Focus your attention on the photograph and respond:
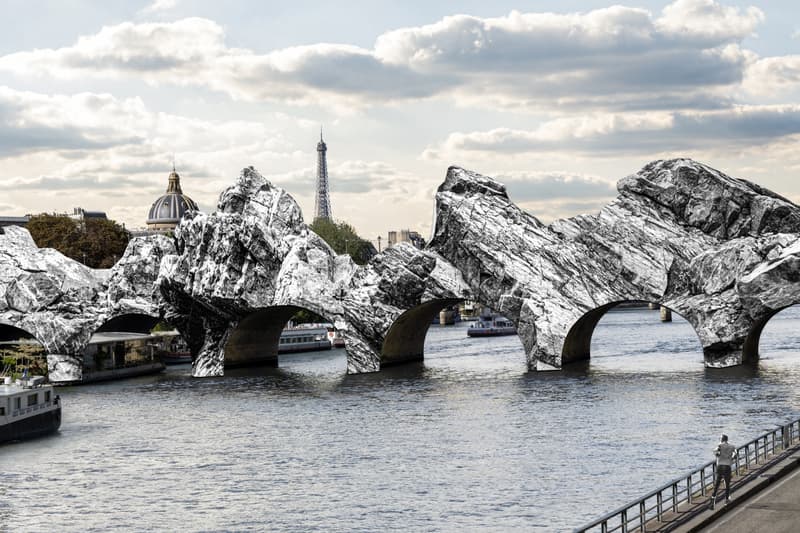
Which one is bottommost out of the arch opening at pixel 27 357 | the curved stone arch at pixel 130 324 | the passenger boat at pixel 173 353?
the passenger boat at pixel 173 353

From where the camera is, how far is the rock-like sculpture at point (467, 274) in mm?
87312

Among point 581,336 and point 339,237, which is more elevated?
point 339,237

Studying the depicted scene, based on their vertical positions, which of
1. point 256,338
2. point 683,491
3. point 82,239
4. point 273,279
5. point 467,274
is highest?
point 82,239

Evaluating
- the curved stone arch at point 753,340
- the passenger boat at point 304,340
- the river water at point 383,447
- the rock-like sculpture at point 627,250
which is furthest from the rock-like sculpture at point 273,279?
the passenger boat at point 304,340

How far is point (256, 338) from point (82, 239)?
57.6 meters

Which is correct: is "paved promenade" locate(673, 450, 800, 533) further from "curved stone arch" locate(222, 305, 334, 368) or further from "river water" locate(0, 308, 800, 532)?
"curved stone arch" locate(222, 305, 334, 368)

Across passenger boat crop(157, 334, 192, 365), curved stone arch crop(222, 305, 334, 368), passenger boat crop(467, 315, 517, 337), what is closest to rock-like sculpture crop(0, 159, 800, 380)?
curved stone arch crop(222, 305, 334, 368)

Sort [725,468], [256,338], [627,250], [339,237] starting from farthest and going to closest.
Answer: [339,237]
[256,338]
[627,250]
[725,468]

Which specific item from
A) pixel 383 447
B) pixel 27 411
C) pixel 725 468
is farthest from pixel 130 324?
pixel 725 468

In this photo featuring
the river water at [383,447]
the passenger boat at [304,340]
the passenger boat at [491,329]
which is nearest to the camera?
the river water at [383,447]

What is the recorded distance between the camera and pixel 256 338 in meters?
112

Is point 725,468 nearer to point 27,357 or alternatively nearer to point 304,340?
point 27,357

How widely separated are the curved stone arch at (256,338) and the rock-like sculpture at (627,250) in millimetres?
19004

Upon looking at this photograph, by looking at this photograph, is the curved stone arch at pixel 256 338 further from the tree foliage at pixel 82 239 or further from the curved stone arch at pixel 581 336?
the tree foliage at pixel 82 239
